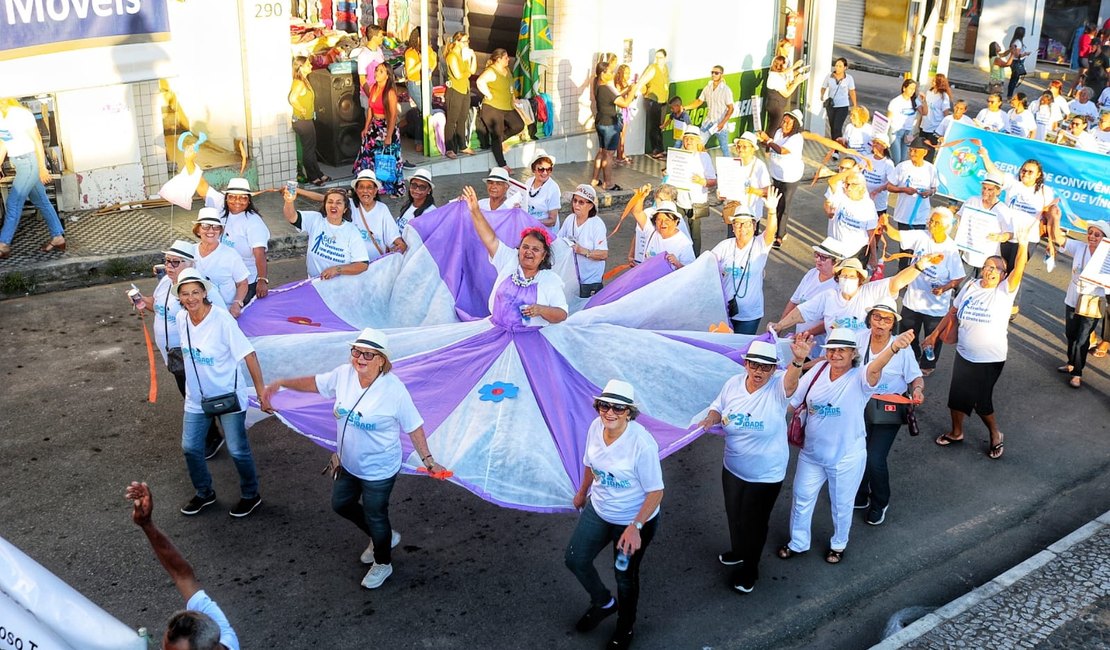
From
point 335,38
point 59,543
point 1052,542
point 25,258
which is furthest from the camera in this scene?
point 335,38

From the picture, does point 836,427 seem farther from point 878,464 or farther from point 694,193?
point 694,193

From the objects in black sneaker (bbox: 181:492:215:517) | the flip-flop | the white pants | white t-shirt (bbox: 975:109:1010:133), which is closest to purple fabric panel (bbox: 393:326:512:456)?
black sneaker (bbox: 181:492:215:517)

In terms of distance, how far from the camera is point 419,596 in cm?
708

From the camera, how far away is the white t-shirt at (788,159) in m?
13.3

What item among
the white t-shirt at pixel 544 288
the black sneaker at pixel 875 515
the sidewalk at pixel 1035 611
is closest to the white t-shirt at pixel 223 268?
the white t-shirt at pixel 544 288

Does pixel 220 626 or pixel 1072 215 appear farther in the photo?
pixel 1072 215

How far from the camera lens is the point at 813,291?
29.3 ft

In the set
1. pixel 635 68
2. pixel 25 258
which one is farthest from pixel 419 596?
pixel 635 68

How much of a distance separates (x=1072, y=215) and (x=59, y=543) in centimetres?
1053

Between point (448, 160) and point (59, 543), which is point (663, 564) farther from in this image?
point (448, 160)

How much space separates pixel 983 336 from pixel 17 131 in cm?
937

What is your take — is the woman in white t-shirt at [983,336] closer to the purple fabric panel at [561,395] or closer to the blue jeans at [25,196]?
the purple fabric panel at [561,395]

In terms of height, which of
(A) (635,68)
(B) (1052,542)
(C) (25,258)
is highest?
(A) (635,68)

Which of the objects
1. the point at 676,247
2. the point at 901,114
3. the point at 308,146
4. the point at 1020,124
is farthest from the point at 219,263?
the point at 1020,124
